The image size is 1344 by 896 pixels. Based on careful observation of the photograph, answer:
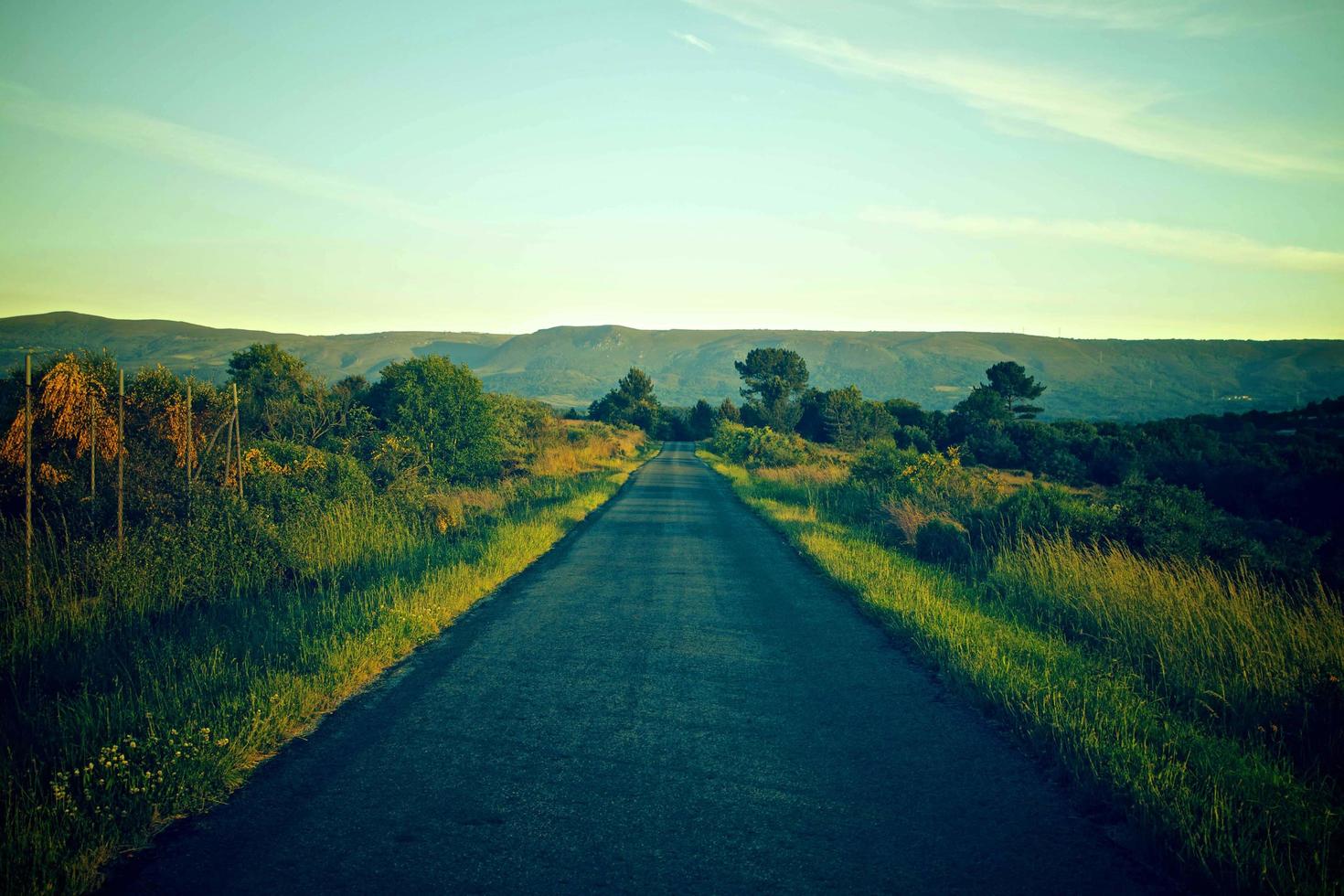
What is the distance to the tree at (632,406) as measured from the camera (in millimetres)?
103062

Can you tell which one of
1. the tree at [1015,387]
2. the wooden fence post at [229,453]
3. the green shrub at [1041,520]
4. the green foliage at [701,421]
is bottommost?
the green foliage at [701,421]

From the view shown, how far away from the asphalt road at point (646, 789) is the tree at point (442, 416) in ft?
48.2

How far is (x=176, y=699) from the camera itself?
5160 mm

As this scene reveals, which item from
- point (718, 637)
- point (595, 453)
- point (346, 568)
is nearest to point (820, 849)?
point (718, 637)

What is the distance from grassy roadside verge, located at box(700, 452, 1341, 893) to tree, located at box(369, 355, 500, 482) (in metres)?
15.3

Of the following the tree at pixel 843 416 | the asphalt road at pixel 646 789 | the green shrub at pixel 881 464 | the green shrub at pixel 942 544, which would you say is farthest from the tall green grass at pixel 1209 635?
the tree at pixel 843 416

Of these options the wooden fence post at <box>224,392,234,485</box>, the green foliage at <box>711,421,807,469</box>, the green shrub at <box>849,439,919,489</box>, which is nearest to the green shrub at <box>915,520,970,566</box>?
the green shrub at <box>849,439,919,489</box>

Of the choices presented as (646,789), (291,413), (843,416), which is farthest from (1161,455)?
(646,789)

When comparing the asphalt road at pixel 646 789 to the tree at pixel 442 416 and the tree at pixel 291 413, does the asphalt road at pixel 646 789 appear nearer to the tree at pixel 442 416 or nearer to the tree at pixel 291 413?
the tree at pixel 291 413

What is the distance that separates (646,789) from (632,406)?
10087 cm

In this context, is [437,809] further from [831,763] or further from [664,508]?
[664,508]

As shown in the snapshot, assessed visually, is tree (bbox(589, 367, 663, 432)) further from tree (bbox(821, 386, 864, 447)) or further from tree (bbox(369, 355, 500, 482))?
tree (bbox(369, 355, 500, 482))

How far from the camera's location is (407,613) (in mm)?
7793

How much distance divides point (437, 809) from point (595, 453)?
4025 cm
